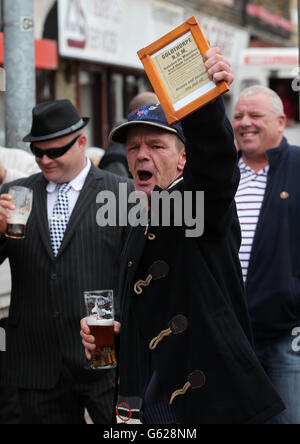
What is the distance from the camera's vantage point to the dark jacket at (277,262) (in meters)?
3.94

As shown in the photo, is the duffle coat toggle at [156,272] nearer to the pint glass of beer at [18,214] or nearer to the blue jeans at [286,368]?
the pint glass of beer at [18,214]

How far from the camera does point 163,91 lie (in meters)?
2.34

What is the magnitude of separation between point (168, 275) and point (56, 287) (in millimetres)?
1621


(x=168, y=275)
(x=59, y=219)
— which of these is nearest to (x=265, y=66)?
(x=59, y=219)

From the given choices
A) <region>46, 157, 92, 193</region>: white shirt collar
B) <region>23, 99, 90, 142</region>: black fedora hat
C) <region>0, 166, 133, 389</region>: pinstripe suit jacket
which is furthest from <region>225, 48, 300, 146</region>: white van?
<region>0, 166, 133, 389</region>: pinstripe suit jacket

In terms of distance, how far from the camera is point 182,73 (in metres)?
2.32

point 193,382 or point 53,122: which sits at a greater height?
point 53,122

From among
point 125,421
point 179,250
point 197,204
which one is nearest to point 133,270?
point 179,250

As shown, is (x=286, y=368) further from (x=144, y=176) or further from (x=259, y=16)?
(x=259, y=16)

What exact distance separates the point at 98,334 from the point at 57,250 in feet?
4.08

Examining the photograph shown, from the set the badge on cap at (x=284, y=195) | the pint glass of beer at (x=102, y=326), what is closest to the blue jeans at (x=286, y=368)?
the badge on cap at (x=284, y=195)

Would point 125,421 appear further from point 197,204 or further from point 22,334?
point 22,334

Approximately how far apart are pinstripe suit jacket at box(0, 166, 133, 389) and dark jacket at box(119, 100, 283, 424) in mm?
1487

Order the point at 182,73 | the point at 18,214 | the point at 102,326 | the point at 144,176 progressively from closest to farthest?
1. the point at 182,73
2. the point at 144,176
3. the point at 102,326
4. the point at 18,214
